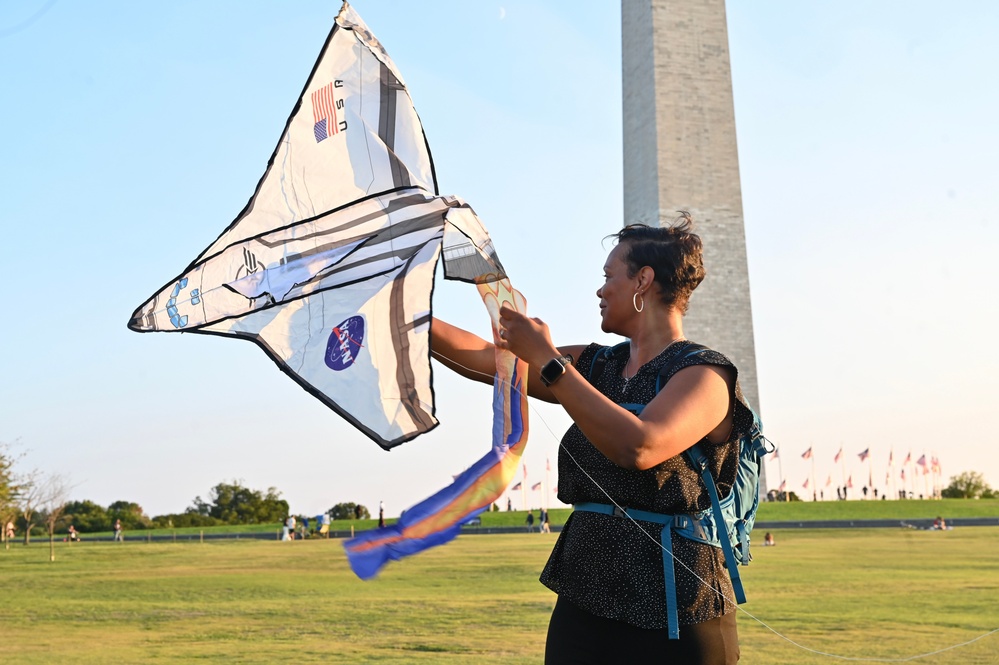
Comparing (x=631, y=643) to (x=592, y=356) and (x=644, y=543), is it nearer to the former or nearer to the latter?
(x=644, y=543)

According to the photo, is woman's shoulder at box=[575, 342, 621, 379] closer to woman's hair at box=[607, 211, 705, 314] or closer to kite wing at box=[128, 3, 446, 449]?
woman's hair at box=[607, 211, 705, 314]

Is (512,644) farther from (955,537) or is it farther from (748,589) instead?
(955,537)

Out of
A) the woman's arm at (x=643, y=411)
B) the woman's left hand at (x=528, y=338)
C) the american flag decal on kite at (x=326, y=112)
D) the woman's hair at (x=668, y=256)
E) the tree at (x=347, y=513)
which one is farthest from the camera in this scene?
the tree at (x=347, y=513)

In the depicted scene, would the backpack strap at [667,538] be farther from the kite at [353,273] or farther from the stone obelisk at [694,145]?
the stone obelisk at [694,145]

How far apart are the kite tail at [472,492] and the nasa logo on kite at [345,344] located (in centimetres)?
38

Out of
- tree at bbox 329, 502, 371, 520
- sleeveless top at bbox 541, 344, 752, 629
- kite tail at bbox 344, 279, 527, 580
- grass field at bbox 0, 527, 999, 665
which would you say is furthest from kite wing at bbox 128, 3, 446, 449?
tree at bbox 329, 502, 371, 520

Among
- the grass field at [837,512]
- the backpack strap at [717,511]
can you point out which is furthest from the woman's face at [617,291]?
the grass field at [837,512]

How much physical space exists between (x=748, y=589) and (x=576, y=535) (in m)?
9.37

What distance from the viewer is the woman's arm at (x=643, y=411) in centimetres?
194

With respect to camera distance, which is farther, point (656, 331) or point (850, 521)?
point (850, 521)

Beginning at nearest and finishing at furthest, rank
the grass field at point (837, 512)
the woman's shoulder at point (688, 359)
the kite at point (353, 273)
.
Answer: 1. the woman's shoulder at point (688, 359)
2. the kite at point (353, 273)
3. the grass field at point (837, 512)

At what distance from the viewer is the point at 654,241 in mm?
2344

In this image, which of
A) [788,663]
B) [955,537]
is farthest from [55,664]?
[955,537]

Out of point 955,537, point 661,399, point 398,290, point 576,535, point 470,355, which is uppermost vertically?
point 398,290
